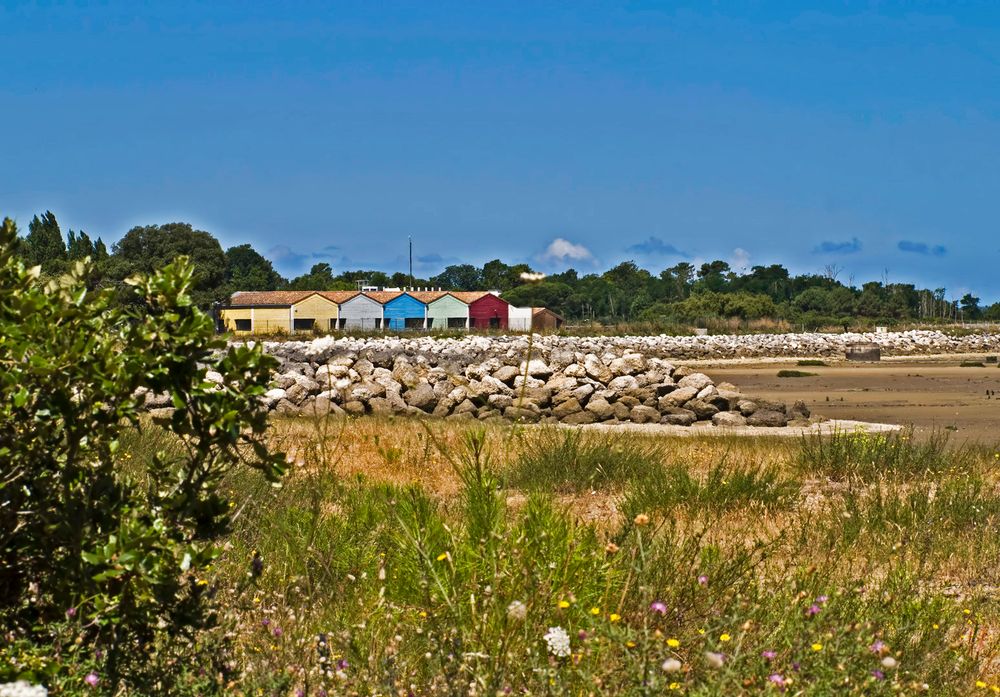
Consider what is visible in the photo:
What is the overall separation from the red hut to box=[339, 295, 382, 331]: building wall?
6245 mm

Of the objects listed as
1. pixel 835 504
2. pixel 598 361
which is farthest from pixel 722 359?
pixel 835 504

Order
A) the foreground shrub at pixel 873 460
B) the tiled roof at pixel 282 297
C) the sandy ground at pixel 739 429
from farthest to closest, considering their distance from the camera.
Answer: the tiled roof at pixel 282 297, the sandy ground at pixel 739 429, the foreground shrub at pixel 873 460

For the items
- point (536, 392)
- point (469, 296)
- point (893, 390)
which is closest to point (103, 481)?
point (536, 392)

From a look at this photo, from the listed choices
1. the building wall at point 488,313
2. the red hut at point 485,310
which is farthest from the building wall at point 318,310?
the building wall at point 488,313

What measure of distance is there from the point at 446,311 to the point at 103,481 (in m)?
74.5

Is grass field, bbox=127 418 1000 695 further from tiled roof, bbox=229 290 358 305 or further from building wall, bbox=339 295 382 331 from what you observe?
tiled roof, bbox=229 290 358 305

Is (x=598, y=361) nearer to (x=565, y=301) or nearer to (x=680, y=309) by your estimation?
(x=680, y=309)

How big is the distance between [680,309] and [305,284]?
4596 centimetres

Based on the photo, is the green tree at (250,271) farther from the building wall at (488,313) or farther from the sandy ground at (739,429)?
the sandy ground at (739,429)

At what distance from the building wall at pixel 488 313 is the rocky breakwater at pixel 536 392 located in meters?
54.2

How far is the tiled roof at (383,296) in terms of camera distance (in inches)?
2998

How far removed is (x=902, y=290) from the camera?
4220 inches

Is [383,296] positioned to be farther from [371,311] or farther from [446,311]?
[446,311]

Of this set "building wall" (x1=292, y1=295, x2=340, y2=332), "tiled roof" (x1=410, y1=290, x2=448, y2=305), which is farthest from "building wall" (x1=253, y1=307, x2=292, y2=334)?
"tiled roof" (x1=410, y1=290, x2=448, y2=305)
